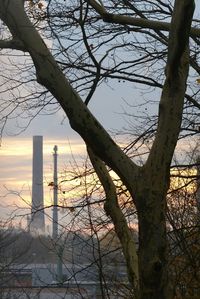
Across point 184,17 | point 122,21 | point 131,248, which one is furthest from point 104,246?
point 184,17

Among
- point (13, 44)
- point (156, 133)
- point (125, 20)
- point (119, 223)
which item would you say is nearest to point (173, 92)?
point (156, 133)

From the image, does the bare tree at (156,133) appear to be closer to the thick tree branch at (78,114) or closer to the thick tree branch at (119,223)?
the thick tree branch at (78,114)

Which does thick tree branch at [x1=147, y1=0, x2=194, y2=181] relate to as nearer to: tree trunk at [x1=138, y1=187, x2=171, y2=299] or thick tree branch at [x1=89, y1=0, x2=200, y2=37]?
tree trunk at [x1=138, y1=187, x2=171, y2=299]

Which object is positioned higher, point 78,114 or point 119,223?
point 78,114

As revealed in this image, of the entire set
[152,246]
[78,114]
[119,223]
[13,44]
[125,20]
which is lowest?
[152,246]

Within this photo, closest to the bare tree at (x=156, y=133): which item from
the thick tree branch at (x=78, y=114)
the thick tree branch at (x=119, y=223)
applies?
the thick tree branch at (x=78, y=114)

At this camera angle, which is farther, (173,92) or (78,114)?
(78,114)

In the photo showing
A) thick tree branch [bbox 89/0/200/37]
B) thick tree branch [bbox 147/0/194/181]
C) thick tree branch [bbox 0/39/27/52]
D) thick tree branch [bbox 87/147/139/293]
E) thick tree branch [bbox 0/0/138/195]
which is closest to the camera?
thick tree branch [bbox 147/0/194/181]

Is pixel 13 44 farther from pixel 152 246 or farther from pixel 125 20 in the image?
pixel 152 246

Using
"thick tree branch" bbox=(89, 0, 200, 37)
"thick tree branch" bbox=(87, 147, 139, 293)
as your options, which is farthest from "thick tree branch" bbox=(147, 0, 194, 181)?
"thick tree branch" bbox=(87, 147, 139, 293)

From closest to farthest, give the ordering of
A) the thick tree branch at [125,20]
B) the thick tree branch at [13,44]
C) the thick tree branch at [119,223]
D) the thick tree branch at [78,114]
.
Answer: the thick tree branch at [78,114] < the thick tree branch at [13,44] < the thick tree branch at [125,20] < the thick tree branch at [119,223]

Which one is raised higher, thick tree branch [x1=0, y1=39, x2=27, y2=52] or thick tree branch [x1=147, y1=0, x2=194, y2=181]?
thick tree branch [x1=0, y1=39, x2=27, y2=52]

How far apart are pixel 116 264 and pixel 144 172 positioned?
5566 millimetres

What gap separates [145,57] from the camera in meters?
10.3
